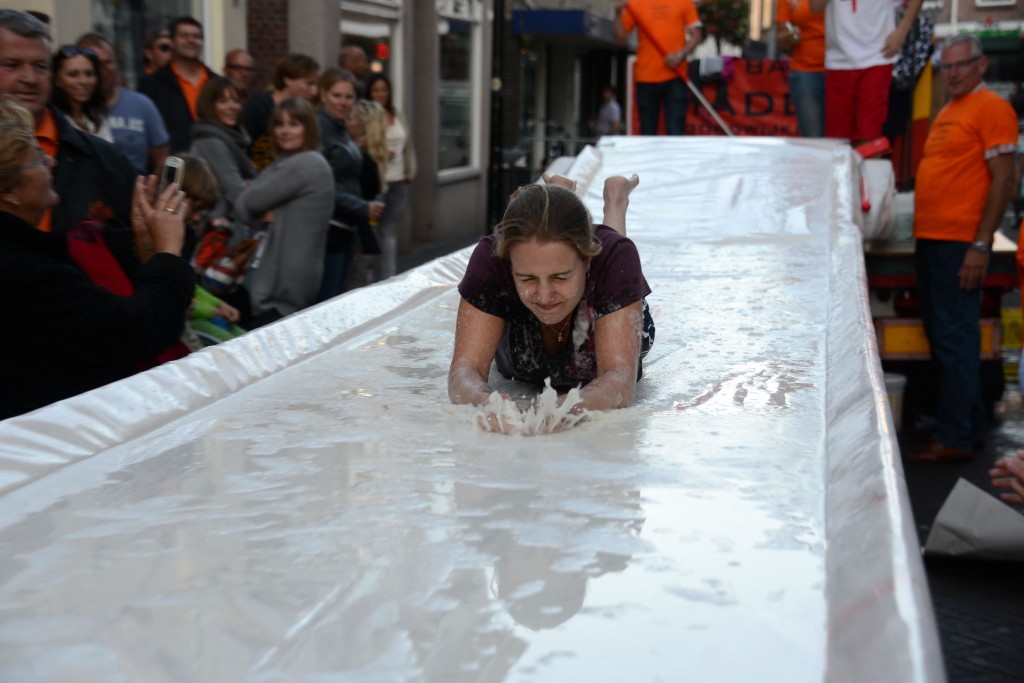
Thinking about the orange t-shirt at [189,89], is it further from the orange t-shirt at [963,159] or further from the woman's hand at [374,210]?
the orange t-shirt at [963,159]

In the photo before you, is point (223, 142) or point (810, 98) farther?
point (810, 98)

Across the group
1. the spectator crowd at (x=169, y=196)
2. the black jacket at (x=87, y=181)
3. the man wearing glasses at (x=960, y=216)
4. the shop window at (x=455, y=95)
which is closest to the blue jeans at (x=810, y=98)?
the man wearing glasses at (x=960, y=216)

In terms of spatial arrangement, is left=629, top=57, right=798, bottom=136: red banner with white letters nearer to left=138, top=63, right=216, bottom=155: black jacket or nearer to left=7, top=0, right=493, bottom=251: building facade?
left=7, top=0, right=493, bottom=251: building facade

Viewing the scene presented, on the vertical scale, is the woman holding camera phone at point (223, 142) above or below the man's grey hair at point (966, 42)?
below

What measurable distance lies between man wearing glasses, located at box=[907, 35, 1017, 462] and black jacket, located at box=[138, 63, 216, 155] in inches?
178

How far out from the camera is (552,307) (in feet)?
11.7

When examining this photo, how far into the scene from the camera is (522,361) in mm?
4012

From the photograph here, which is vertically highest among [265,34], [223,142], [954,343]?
[265,34]

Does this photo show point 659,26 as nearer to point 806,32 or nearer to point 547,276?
point 806,32

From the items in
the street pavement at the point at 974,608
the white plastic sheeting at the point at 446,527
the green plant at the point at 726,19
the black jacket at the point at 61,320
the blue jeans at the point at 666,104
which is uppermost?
the green plant at the point at 726,19

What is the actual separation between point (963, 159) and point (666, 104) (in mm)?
3513

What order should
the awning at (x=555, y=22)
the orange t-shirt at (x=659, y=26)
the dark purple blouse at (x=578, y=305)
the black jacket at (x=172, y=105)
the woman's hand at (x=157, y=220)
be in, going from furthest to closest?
the awning at (x=555, y=22) < the orange t-shirt at (x=659, y=26) < the black jacket at (x=172, y=105) < the woman's hand at (x=157, y=220) < the dark purple blouse at (x=578, y=305)

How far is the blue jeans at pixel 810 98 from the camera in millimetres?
9102

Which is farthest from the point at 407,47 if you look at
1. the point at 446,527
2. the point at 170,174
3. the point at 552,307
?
the point at 446,527
